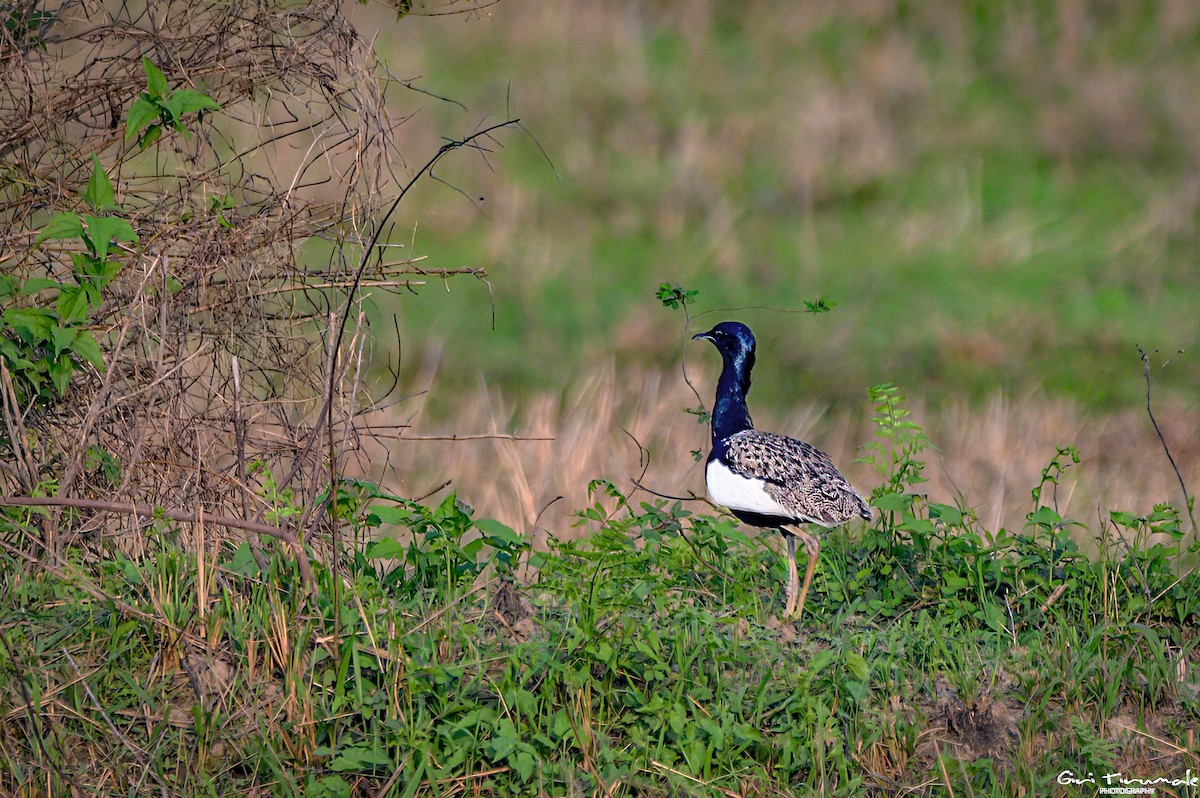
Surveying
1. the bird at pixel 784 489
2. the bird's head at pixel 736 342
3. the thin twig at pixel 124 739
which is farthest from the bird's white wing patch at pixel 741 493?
the thin twig at pixel 124 739

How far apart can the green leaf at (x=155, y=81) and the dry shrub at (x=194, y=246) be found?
278 millimetres

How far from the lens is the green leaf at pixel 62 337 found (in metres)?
4.75

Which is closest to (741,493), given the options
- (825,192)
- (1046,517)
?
(1046,517)

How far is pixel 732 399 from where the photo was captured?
19.3 feet

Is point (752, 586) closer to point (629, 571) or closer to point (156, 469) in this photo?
point (629, 571)

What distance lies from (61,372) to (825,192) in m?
10.5

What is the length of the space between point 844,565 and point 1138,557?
3.74ft

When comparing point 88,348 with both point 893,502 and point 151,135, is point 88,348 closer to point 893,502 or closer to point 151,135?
point 151,135

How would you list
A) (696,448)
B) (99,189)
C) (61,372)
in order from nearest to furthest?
1. (99,189)
2. (61,372)
3. (696,448)

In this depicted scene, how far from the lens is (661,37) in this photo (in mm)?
16484

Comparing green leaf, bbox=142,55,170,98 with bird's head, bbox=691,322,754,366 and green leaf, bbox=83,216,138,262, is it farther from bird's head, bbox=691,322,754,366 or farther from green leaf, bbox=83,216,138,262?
bird's head, bbox=691,322,754,366

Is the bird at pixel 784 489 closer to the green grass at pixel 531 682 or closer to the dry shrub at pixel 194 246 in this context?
the green grass at pixel 531 682

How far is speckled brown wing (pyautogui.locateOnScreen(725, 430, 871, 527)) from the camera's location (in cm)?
532

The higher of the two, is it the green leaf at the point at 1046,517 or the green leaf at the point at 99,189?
the green leaf at the point at 99,189
